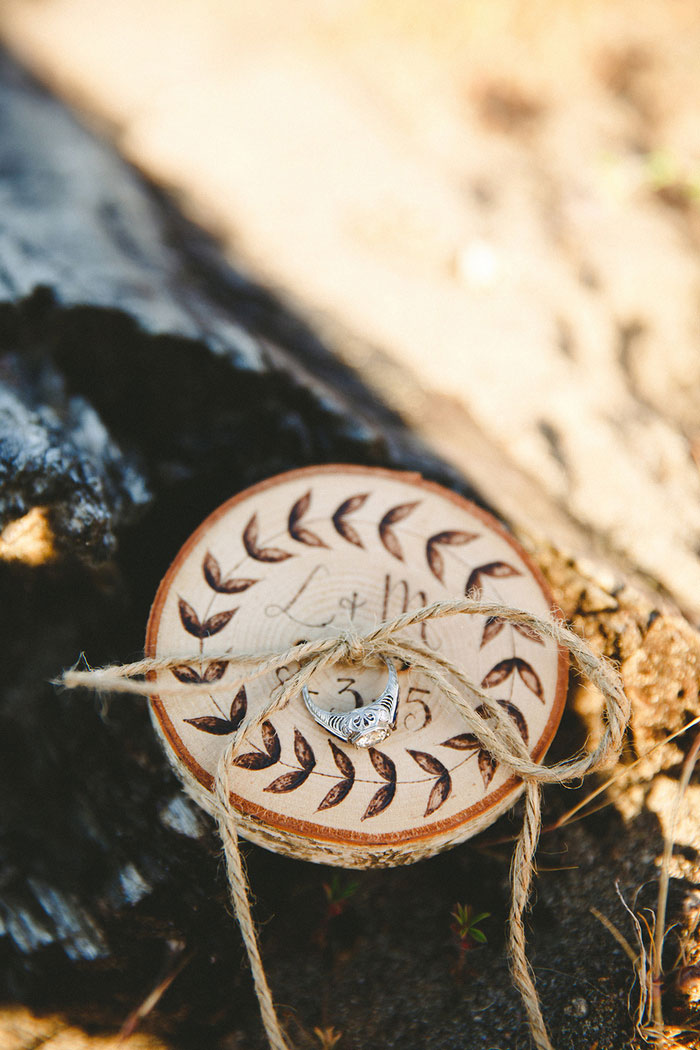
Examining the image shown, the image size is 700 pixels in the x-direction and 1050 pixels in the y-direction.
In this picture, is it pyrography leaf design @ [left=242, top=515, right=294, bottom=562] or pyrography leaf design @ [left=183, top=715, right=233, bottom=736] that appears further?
pyrography leaf design @ [left=242, top=515, right=294, bottom=562]

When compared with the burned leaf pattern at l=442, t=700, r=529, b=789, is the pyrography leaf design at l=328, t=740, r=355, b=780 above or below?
below

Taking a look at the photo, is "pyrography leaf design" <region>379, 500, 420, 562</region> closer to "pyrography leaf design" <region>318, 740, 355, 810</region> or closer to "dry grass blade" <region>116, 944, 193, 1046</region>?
"pyrography leaf design" <region>318, 740, 355, 810</region>

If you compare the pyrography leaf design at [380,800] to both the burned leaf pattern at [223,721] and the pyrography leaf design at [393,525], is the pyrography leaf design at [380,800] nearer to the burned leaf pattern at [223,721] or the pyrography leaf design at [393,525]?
the burned leaf pattern at [223,721]

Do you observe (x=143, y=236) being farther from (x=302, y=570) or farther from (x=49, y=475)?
(x=302, y=570)

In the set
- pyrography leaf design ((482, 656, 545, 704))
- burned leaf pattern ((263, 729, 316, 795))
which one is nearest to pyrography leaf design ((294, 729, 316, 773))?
burned leaf pattern ((263, 729, 316, 795))

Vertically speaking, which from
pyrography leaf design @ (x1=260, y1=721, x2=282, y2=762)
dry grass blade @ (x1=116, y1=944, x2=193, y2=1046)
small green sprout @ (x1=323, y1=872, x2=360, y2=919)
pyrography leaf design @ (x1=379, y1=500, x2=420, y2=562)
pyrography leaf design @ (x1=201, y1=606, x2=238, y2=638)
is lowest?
dry grass blade @ (x1=116, y1=944, x2=193, y2=1046)

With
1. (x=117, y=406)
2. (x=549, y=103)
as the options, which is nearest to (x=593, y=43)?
(x=549, y=103)
